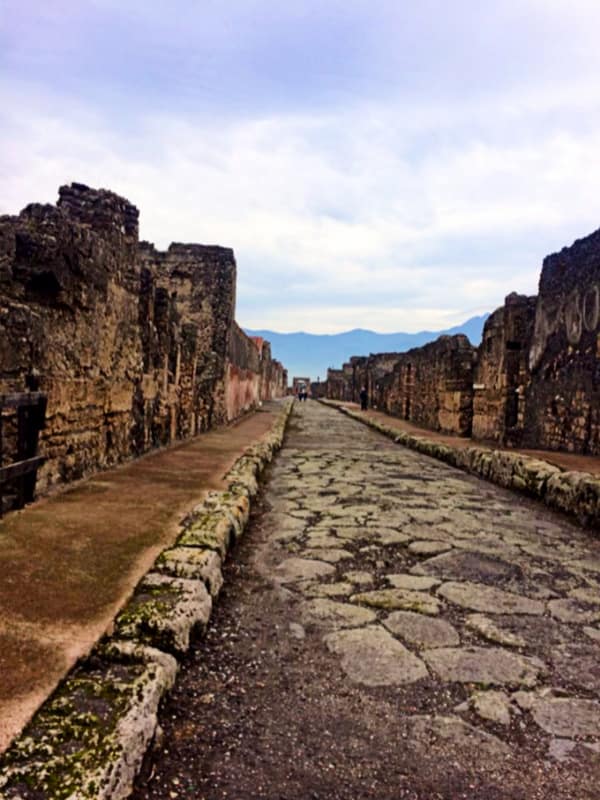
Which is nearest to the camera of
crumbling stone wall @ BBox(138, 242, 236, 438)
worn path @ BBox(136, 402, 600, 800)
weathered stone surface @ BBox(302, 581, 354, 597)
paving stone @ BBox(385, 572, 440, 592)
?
worn path @ BBox(136, 402, 600, 800)

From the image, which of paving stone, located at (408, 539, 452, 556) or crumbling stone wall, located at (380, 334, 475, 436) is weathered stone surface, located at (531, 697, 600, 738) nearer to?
paving stone, located at (408, 539, 452, 556)

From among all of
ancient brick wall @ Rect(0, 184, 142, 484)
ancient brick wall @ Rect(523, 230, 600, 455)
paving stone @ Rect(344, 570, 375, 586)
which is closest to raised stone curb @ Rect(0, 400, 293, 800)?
paving stone @ Rect(344, 570, 375, 586)

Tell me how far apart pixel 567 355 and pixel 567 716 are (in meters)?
8.13

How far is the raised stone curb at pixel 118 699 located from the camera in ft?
4.60

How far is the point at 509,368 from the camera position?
1113 centimetres

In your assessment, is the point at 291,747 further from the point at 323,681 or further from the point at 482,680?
the point at 482,680

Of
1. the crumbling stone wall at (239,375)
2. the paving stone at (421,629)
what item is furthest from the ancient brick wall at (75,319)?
the crumbling stone wall at (239,375)

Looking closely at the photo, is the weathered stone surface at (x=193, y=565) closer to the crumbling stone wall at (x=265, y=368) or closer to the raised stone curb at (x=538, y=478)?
the raised stone curb at (x=538, y=478)

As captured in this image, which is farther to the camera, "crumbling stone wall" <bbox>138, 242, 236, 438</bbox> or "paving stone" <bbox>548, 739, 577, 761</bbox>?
"crumbling stone wall" <bbox>138, 242, 236, 438</bbox>

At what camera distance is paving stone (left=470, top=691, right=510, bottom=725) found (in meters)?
2.04

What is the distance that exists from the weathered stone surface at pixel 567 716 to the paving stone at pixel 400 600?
2.88 feet

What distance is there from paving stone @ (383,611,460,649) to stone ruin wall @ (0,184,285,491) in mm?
2953

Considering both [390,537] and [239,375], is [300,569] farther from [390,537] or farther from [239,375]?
[239,375]

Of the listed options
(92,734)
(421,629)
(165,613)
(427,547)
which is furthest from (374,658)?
(427,547)
